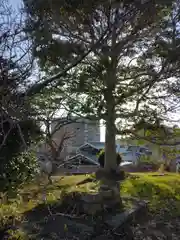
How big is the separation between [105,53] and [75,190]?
273 centimetres

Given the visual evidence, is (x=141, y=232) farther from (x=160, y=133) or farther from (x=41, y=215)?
(x=160, y=133)

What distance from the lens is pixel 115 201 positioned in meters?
4.80

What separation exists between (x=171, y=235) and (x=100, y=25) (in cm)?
380

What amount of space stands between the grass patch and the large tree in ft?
3.72

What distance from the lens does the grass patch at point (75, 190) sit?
389cm

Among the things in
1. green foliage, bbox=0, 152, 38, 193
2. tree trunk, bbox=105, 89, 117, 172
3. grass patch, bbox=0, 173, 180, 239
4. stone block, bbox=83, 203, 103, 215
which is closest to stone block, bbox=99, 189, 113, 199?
stone block, bbox=83, 203, 103, 215

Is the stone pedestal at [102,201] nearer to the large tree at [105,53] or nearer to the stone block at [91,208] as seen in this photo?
the stone block at [91,208]

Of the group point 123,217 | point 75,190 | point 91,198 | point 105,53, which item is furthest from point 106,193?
point 105,53

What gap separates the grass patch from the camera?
389 centimetres

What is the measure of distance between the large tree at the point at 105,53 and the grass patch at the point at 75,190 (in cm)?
113

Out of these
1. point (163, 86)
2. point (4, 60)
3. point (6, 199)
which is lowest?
point (6, 199)

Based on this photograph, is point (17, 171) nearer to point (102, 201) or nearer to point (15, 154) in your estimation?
point (15, 154)

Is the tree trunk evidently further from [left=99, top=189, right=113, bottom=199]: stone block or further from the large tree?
[left=99, top=189, right=113, bottom=199]: stone block

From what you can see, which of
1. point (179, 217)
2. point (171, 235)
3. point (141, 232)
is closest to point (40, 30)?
point (141, 232)
